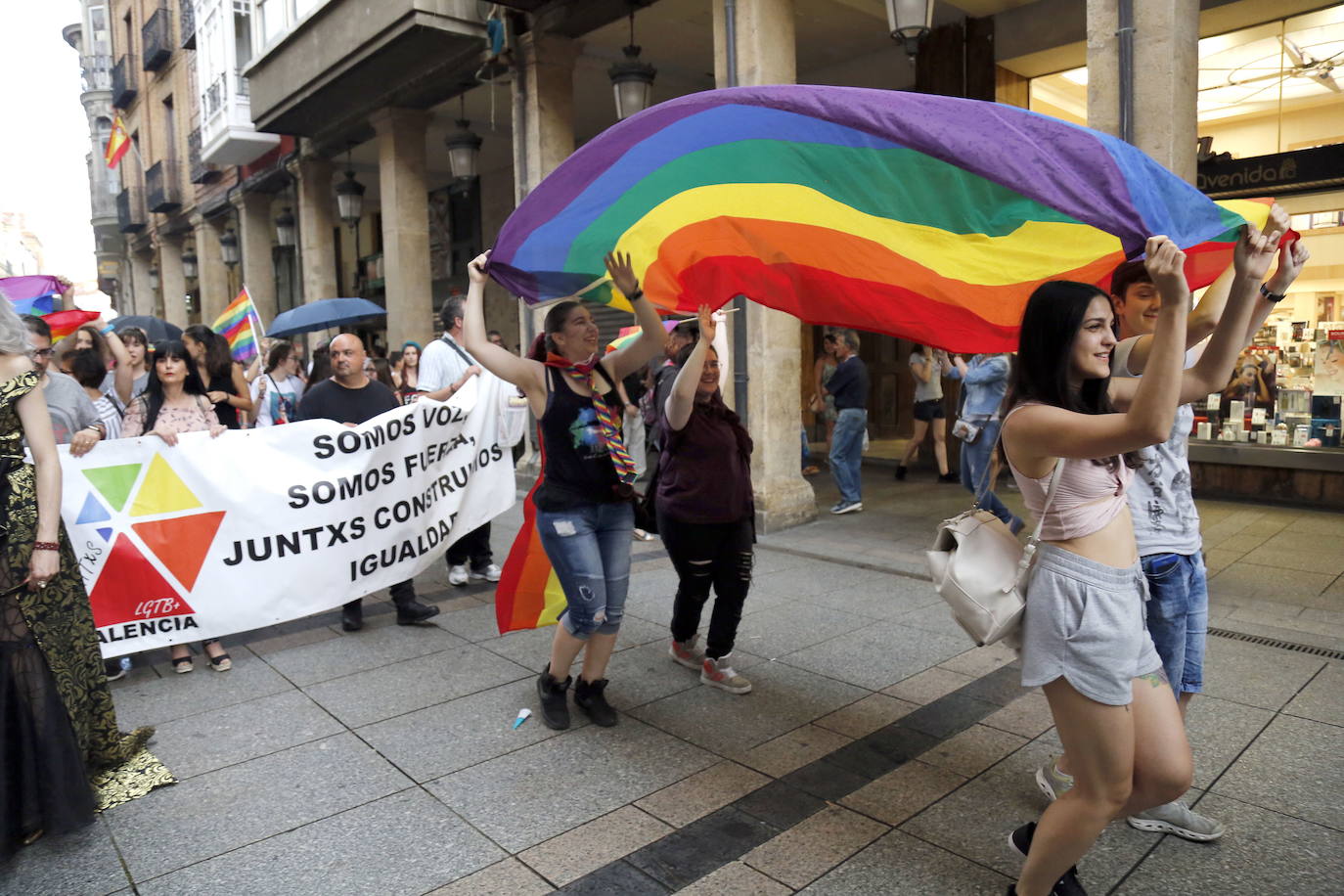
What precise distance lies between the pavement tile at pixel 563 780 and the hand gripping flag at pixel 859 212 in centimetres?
201

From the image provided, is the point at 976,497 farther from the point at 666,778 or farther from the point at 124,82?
the point at 124,82

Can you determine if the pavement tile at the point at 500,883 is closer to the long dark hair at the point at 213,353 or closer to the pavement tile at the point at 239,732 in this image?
the pavement tile at the point at 239,732

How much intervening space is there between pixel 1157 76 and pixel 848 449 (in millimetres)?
4325

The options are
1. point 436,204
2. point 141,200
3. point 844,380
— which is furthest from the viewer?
point 141,200

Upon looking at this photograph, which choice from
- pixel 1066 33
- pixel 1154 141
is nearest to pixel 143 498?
pixel 1154 141

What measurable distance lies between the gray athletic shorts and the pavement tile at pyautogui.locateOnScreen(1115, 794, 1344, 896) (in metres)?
0.85

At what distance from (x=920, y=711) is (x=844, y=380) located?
544cm

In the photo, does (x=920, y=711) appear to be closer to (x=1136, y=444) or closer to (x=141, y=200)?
(x=1136, y=444)

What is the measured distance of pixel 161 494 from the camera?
4930 mm

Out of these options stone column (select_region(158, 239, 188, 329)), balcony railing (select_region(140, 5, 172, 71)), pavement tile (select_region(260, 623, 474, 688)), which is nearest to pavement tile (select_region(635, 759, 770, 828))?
pavement tile (select_region(260, 623, 474, 688))

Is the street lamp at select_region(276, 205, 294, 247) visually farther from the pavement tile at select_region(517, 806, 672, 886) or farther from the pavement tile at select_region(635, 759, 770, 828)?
the pavement tile at select_region(517, 806, 672, 886)

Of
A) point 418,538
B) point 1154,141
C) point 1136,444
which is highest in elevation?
point 1154,141

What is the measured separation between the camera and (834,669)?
187 inches

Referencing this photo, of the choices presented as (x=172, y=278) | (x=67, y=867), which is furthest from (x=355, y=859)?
(x=172, y=278)
